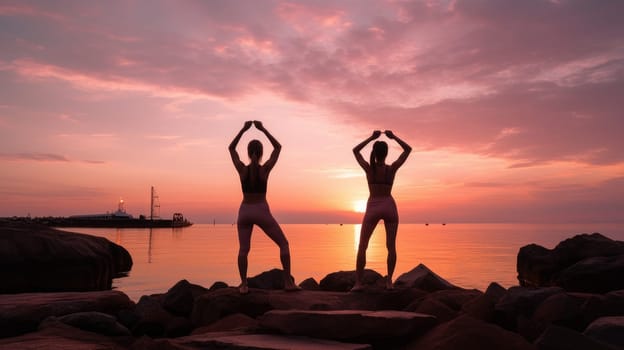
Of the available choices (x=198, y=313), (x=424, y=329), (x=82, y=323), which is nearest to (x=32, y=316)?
(x=82, y=323)

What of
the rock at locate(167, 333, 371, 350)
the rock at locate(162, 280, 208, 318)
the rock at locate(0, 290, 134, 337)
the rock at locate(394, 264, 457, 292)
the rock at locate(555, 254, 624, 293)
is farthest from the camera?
the rock at locate(555, 254, 624, 293)

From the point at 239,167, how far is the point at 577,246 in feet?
53.5

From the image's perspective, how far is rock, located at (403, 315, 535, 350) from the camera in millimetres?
6422

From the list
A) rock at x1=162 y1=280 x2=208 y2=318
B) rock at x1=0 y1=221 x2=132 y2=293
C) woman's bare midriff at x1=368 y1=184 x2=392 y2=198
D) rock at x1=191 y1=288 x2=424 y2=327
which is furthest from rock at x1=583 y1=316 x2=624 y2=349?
rock at x1=0 y1=221 x2=132 y2=293

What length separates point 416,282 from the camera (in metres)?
12.3

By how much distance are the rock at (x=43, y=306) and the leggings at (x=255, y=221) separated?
335cm

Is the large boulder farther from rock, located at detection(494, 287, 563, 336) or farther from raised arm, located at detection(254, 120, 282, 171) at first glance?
raised arm, located at detection(254, 120, 282, 171)

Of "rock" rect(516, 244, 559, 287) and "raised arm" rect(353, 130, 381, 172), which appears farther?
"rock" rect(516, 244, 559, 287)

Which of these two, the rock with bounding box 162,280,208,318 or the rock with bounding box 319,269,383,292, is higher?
the rock with bounding box 319,269,383,292

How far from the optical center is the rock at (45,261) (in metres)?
15.3

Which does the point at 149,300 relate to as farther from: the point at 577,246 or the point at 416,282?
the point at 577,246

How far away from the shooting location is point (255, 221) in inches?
365

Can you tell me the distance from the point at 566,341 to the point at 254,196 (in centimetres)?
547

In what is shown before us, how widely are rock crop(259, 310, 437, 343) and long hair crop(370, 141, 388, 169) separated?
3055mm
